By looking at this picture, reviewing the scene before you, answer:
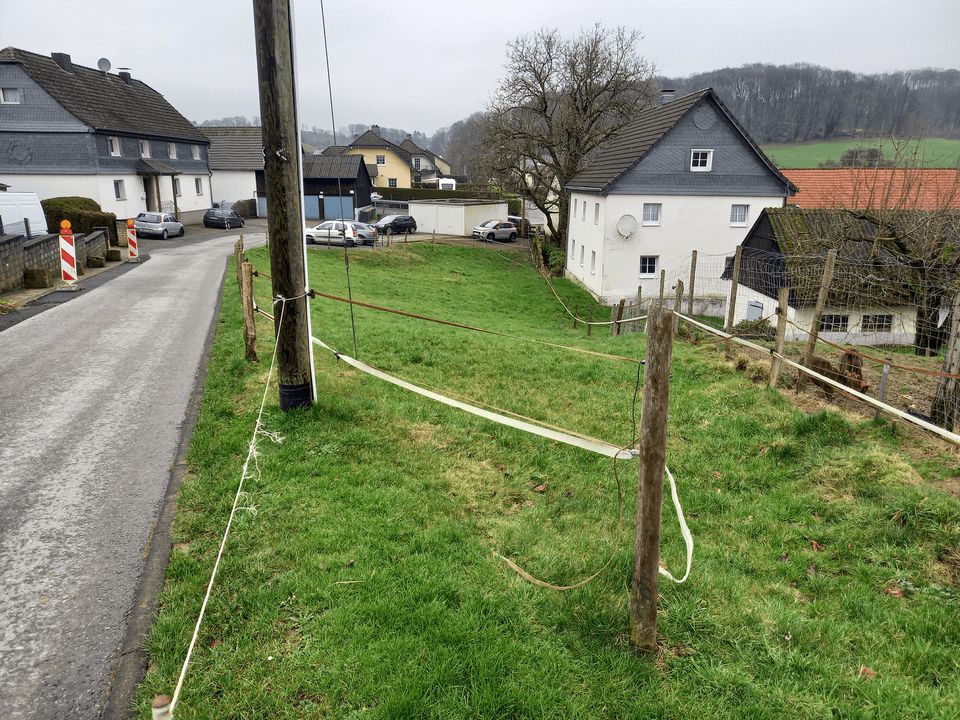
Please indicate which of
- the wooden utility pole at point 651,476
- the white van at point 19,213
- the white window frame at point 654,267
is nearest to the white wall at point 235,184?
the white van at point 19,213

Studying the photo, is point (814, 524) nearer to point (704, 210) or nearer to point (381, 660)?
point (381, 660)

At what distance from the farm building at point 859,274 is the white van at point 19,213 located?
76.8ft

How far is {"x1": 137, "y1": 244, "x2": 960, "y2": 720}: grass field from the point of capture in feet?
12.3

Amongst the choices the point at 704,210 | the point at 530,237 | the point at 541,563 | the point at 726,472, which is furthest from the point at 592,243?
the point at 541,563

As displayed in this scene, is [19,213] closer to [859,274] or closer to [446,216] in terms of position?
[859,274]

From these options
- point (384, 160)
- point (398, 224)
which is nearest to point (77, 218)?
point (398, 224)

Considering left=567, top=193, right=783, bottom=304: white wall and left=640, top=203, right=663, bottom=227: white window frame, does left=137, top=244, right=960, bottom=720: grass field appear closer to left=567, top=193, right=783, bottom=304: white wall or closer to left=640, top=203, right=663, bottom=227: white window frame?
left=567, top=193, right=783, bottom=304: white wall

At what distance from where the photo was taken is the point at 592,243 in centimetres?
3459

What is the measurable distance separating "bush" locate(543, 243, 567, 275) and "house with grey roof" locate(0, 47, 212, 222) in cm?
2489

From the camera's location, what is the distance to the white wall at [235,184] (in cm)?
5409

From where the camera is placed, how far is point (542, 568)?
502 centimetres

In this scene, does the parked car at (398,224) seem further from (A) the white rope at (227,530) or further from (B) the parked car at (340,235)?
(A) the white rope at (227,530)

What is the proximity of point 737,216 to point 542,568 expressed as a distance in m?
31.7

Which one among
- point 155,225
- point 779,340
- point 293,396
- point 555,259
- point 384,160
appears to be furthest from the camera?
point 384,160
